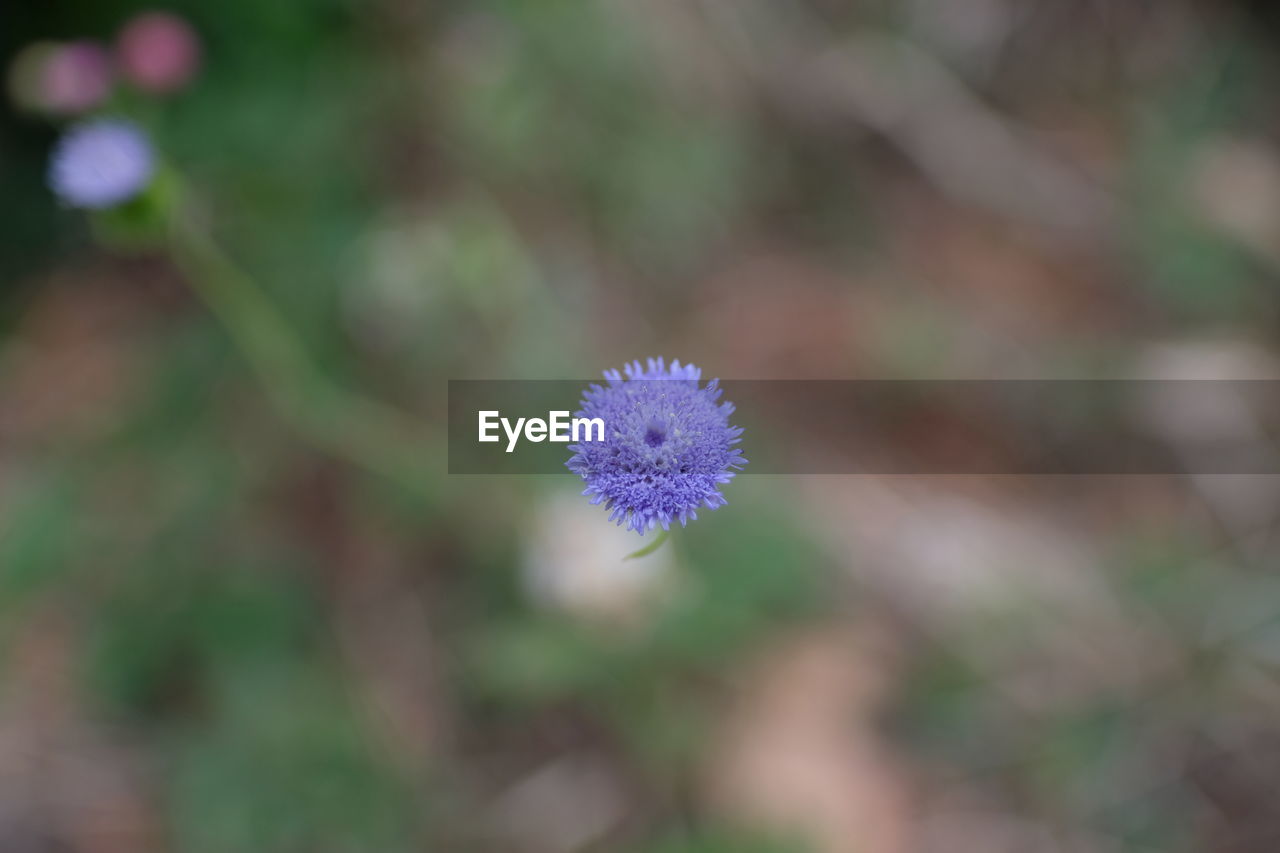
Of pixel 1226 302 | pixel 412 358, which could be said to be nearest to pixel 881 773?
pixel 412 358

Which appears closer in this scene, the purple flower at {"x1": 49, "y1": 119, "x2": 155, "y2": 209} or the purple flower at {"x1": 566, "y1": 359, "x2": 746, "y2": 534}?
the purple flower at {"x1": 566, "y1": 359, "x2": 746, "y2": 534}

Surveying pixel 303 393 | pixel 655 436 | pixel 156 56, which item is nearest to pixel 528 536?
pixel 303 393

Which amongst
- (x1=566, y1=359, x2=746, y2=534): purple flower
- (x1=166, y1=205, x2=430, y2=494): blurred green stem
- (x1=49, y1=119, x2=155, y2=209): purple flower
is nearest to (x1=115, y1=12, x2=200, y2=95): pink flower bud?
(x1=49, y1=119, x2=155, y2=209): purple flower

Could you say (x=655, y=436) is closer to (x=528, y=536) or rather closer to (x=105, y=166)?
(x=105, y=166)

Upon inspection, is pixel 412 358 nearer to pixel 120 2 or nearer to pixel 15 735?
pixel 120 2

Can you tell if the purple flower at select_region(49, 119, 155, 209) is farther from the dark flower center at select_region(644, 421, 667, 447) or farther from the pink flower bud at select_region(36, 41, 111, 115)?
the dark flower center at select_region(644, 421, 667, 447)

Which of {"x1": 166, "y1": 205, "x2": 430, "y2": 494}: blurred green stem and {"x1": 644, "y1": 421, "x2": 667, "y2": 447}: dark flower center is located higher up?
{"x1": 166, "y1": 205, "x2": 430, "y2": 494}: blurred green stem

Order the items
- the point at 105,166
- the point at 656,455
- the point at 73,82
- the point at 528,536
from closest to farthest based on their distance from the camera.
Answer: the point at 656,455
the point at 105,166
the point at 73,82
the point at 528,536
